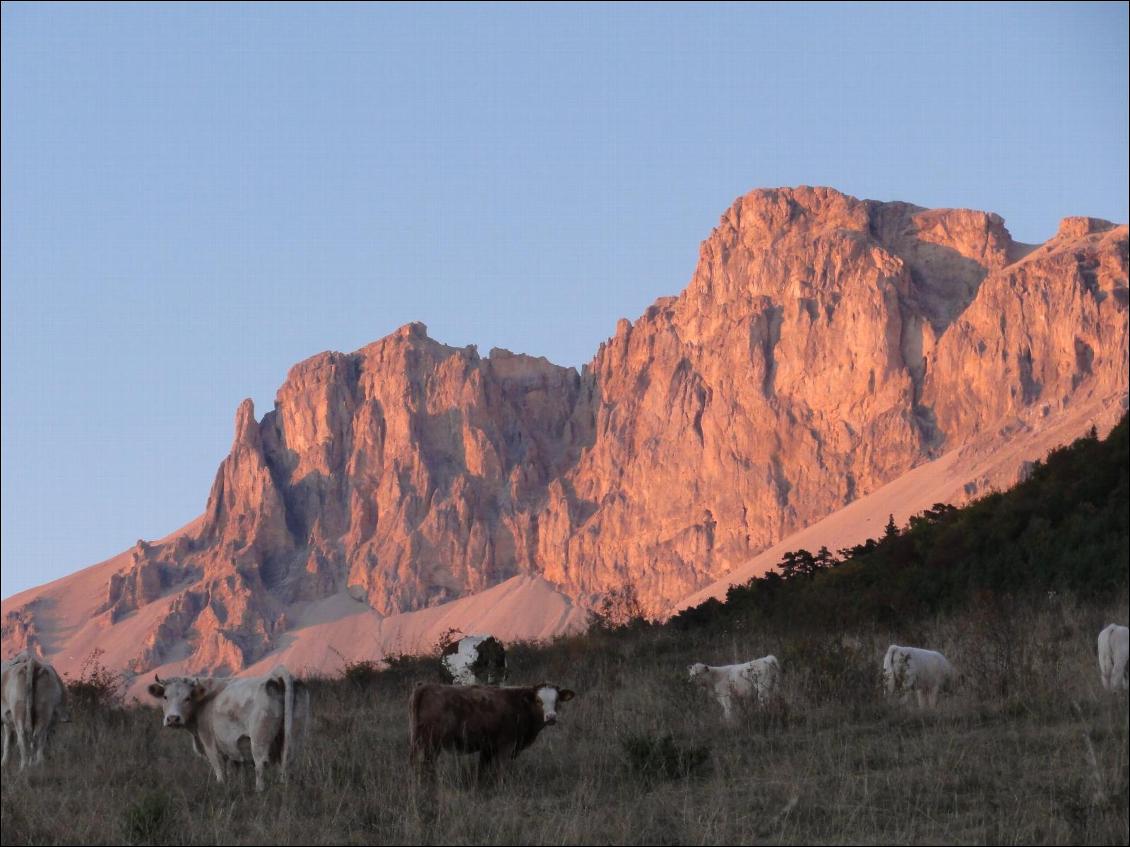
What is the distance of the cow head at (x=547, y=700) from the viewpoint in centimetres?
1159

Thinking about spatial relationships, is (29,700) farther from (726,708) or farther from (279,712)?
(726,708)

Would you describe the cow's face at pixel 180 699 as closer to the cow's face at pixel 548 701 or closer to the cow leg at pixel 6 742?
the cow leg at pixel 6 742

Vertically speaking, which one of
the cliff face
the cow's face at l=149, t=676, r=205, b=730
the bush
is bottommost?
the cow's face at l=149, t=676, r=205, b=730

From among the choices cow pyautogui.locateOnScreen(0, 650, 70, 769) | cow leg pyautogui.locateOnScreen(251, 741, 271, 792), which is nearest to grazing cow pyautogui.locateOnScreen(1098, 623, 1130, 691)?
cow leg pyautogui.locateOnScreen(251, 741, 271, 792)

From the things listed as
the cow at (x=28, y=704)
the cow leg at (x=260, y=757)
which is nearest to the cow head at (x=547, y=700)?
the cow leg at (x=260, y=757)

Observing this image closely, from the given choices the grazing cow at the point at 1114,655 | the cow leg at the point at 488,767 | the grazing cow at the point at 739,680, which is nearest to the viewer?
the cow leg at the point at 488,767

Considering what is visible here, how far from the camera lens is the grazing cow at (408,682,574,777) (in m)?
11.4

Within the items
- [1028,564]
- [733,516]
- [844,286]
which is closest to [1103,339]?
[844,286]

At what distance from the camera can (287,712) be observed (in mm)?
11680

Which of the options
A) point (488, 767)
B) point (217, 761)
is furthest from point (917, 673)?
point (217, 761)

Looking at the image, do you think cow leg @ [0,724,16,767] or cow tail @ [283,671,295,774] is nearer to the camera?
cow tail @ [283,671,295,774]

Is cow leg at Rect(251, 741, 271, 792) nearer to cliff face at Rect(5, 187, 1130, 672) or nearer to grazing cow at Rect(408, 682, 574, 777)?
grazing cow at Rect(408, 682, 574, 777)

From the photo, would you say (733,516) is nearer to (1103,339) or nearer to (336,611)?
(1103,339)

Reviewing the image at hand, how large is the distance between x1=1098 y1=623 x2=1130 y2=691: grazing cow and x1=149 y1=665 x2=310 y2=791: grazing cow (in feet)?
23.9
